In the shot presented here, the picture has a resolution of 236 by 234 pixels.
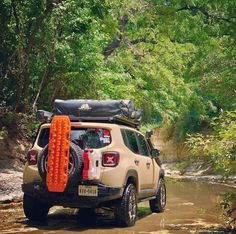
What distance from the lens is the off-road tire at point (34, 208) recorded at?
922 cm

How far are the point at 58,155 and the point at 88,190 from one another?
796 millimetres

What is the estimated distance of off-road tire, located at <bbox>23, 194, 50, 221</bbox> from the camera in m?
9.22

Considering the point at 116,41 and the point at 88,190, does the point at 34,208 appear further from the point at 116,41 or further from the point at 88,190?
the point at 116,41

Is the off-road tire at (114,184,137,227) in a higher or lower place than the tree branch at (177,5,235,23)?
lower

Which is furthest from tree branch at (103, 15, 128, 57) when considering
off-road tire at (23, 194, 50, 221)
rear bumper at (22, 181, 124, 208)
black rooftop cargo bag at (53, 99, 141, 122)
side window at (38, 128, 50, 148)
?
rear bumper at (22, 181, 124, 208)

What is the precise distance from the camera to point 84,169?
27.6 feet

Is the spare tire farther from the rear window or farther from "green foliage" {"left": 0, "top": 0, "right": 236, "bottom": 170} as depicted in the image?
"green foliage" {"left": 0, "top": 0, "right": 236, "bottom": 170}

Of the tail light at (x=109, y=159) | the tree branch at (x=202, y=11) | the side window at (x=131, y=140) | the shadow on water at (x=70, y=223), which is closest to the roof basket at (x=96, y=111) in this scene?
the side window at (x=131, y=140)

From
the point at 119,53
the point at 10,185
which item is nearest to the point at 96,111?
the point at 10,185

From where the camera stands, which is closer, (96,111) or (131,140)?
(96,111)

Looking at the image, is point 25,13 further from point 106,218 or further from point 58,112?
point 106,218

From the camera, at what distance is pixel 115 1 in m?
21.5

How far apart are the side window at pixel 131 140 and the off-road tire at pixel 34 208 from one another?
6.38 ft

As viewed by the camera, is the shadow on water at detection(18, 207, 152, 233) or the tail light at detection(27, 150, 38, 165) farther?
the tail light at detection(27, 150, 38, 165)
